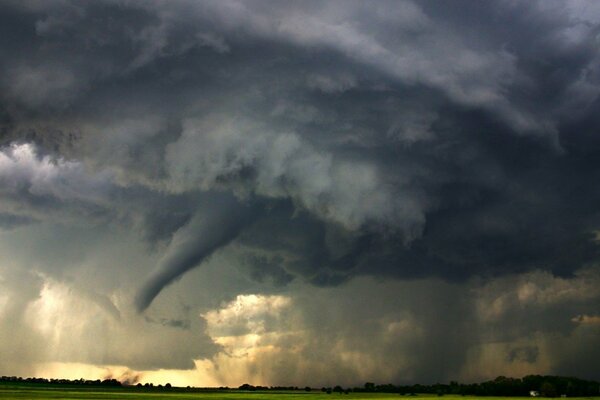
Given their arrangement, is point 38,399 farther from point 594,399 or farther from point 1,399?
point 594,399

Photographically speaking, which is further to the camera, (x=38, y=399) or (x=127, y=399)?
(x=127, y=399)

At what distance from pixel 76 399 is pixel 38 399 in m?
11.7

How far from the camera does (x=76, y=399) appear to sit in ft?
521

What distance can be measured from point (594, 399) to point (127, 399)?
459 feet

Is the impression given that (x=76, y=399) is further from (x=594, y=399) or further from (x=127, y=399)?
(x=594, y=399)

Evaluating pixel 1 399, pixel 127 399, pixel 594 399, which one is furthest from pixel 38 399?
pixel 594 399

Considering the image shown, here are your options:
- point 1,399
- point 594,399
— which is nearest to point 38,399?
point 1,399

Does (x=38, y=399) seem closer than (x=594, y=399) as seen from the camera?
Yes

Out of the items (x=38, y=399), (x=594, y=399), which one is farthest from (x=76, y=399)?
(x=594, y=399)

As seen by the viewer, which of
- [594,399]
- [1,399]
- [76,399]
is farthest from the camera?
[594,399]

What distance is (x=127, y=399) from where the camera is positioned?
166 metres

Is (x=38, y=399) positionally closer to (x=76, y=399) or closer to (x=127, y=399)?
(x=76, y=399)

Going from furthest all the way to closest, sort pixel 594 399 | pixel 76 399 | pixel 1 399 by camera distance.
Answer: pixel 594 399 < pixel 76 399 < pixel 1 399

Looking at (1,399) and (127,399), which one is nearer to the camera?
(1,399)
